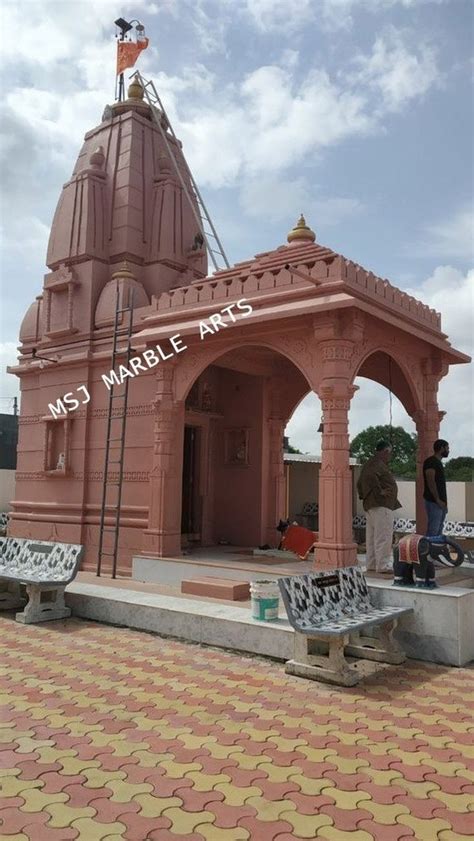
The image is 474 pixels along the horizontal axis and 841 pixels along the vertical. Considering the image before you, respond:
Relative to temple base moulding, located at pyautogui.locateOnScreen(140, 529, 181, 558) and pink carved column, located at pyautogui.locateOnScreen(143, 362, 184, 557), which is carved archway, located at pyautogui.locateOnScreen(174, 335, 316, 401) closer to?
pink carved column, located at pyautogui.locateOnScreen(143, 362, 184, 557)

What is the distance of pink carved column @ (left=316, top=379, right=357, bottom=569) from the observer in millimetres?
7219

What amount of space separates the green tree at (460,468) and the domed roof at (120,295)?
34489mm

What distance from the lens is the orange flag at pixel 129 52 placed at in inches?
520

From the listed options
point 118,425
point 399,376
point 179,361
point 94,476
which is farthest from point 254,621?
point 94,476

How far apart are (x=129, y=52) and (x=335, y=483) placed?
10688 millimetres

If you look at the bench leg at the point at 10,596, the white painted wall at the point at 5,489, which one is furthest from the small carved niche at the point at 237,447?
the white painted wall at the point at 5,489

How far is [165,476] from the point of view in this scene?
29.6 ft

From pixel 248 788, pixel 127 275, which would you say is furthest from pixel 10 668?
pixel 127 275

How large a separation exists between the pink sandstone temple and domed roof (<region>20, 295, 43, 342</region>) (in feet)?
0.11

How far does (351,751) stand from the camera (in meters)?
3.71

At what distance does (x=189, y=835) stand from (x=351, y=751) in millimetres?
1263

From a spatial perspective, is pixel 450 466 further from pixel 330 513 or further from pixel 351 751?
pixel 351 751

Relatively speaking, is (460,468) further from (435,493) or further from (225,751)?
(225,751)

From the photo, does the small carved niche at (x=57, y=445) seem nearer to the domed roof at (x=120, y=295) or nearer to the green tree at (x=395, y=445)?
the domed roof at (x=120, y=295)
